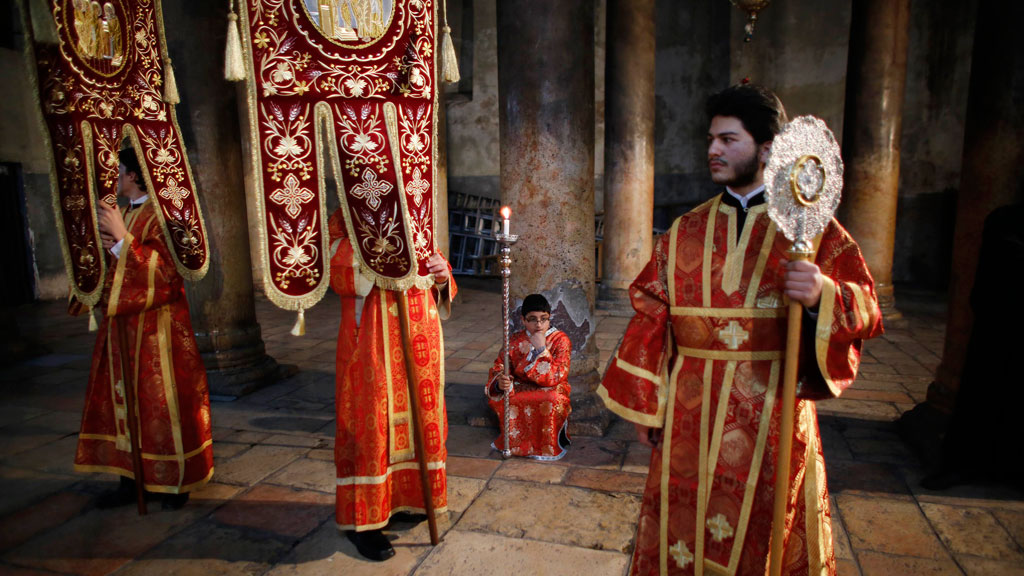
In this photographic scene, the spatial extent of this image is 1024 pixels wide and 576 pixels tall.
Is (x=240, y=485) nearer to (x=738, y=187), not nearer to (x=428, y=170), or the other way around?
(x=428, y=170)

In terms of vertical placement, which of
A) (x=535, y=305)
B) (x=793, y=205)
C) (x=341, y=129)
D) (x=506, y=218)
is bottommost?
(x=535, y=305)

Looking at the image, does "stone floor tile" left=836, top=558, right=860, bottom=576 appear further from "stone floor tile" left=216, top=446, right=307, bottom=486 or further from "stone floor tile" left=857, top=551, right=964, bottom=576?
"stone floor tile" left=216, top=446, right=307, bottom=486

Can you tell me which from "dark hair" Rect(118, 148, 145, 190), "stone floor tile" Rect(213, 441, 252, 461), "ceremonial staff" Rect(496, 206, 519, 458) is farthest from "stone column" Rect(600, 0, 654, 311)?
"dark hair" Rect(118, 148, 145, 190)

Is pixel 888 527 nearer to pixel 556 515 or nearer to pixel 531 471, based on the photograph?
pixel 556 515

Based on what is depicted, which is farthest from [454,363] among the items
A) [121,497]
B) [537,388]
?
[121,497]

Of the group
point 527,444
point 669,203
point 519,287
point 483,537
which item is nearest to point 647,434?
point 483,537

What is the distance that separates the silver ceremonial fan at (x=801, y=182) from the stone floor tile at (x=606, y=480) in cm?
216

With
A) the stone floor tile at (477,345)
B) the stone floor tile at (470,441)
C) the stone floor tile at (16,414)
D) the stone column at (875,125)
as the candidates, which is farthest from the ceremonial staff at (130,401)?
the stone column at (875,125)

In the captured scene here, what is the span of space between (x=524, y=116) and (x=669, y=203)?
10.3 meters

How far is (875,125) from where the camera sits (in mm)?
7750

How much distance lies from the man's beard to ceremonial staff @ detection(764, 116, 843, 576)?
19 centimetres

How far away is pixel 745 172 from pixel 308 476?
3096mm

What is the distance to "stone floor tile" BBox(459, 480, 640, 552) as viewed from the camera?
291 cm

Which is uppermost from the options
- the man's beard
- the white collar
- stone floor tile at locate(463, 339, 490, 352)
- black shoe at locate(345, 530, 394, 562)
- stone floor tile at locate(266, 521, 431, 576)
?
the man's beard
